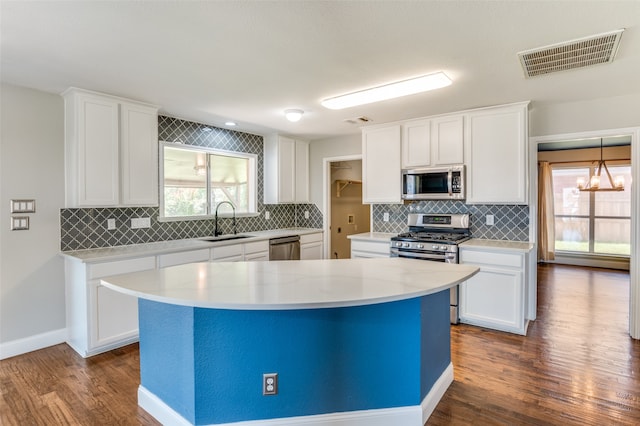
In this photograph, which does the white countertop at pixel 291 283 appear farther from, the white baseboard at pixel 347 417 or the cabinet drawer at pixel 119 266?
the cabinet drawer at pixel 119 266

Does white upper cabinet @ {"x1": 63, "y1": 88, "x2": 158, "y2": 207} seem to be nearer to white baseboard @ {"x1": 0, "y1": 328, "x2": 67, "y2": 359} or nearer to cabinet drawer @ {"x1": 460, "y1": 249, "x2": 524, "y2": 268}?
white baseboard @ {"x1": 0, "y1": 328, "x2": 67, "y2": 359}

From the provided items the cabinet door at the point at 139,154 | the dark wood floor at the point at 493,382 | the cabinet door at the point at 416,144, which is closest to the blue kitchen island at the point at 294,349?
the dark wood floor at the point at 493,382

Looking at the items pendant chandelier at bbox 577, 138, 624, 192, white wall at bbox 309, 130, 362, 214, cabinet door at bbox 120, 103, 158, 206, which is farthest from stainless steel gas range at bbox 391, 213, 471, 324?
pendant chandelier at bbox 577, 138, 624, 192

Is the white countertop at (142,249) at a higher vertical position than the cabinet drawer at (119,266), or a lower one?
higher

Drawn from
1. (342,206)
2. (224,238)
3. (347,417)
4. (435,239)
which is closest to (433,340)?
(347,417)

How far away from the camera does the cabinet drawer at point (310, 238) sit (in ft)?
16.4

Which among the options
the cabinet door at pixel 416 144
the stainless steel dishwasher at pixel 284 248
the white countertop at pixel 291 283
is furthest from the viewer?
the stainless steel dishwasher at pixel 284 248

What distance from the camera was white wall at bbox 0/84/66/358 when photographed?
2.90m

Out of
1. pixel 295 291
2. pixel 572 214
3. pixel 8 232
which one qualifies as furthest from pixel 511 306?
pixel 572 214

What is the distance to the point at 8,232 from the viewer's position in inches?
115

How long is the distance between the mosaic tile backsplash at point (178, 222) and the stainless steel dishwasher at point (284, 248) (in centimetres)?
60

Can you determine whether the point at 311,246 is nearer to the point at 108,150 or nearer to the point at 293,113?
the point at 293,113

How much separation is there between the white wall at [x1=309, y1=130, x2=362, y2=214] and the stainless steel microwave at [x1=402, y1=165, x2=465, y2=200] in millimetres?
1221

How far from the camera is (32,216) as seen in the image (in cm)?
303
